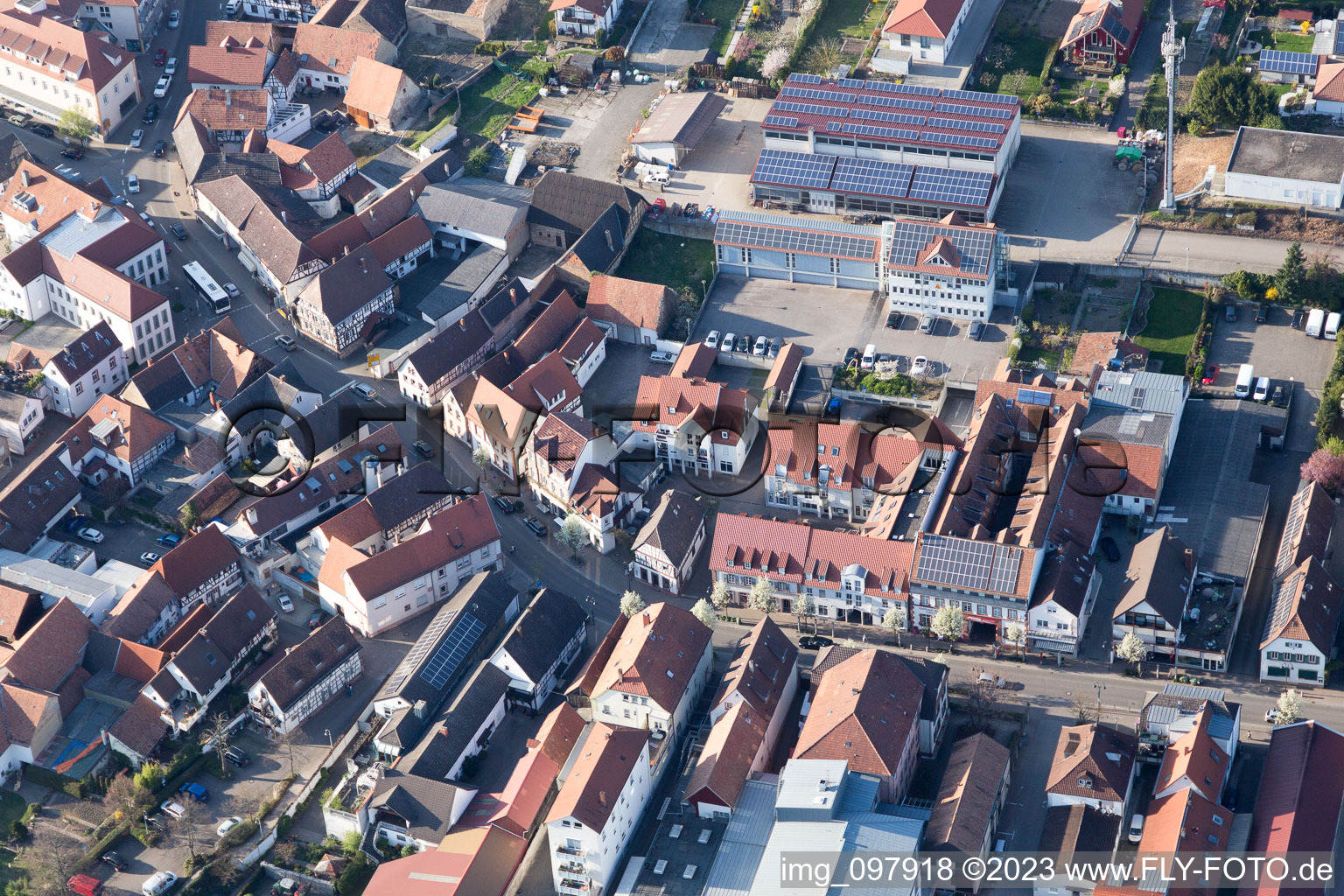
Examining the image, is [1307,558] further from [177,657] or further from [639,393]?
[177,657]

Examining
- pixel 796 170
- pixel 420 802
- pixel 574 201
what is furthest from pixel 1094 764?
pixel 574 201

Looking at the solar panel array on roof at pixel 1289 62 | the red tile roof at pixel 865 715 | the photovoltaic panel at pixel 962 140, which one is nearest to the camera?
the red tile roof at pixel 865 715

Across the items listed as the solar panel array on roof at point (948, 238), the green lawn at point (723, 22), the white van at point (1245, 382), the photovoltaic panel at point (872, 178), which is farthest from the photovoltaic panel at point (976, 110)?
the white van at point (1245, 382)

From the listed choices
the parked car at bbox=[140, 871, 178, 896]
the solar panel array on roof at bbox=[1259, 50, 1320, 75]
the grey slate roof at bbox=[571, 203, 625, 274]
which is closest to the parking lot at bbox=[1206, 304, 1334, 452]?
the solar panel array on roof at bbox=[1259, 50, 1320, 75]

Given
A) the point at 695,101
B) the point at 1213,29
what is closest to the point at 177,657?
the point at 695,101

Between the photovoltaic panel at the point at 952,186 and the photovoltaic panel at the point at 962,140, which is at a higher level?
the photovoltaic panel at the point at 962,140

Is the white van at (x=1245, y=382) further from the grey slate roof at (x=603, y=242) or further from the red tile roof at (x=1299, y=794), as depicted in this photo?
the grey slate roof at (x=603, y=242)
